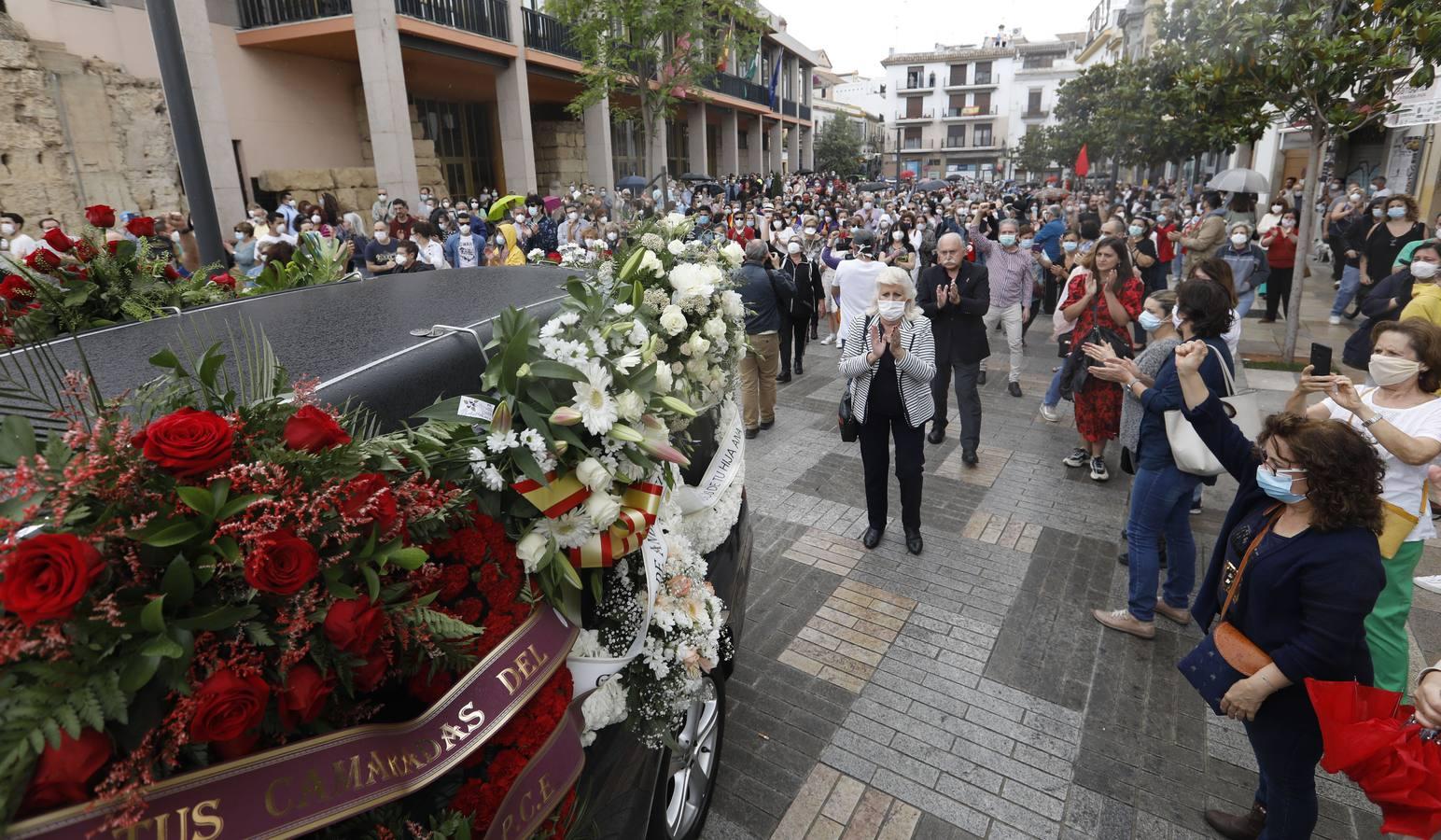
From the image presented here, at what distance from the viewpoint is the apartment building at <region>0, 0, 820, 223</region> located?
46.6 ft

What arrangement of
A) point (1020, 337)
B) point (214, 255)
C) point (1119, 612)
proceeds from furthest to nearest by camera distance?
1. point (1020, 337)
2. point (214, 255)
3. point (1119, 612)

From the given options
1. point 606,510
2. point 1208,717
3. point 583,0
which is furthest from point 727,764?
point 583,0

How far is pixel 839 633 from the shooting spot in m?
4.51

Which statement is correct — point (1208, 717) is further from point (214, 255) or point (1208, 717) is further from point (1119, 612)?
point (214, 255)

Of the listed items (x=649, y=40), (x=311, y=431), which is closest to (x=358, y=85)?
(x=649, y=40)

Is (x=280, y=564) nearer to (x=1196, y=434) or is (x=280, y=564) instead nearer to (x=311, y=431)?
(x=311, y=431)

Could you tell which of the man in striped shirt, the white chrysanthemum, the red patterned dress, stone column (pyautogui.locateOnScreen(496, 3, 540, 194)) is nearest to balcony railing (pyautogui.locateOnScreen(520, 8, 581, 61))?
stone column (pyautogui.locateOnScreen(496, 3, 540, 194))

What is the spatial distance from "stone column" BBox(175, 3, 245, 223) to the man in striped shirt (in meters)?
13.7

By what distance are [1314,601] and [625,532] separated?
7.67 feet

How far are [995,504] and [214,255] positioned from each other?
5.94 m

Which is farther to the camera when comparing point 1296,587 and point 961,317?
point 961,317

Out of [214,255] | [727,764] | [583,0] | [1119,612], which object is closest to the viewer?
[727,764]

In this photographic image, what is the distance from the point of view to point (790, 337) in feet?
32.8

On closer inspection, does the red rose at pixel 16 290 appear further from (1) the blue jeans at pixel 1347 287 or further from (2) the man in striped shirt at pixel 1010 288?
(1) the blue jeans at pixel 1347 287
